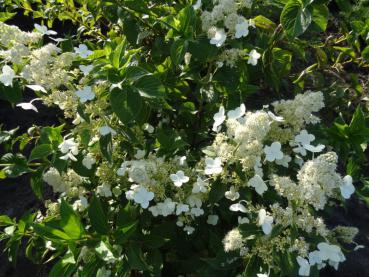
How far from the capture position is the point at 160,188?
1.15m

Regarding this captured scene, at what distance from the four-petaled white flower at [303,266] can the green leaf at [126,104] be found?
1.71 ft

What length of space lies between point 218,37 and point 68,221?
24.8 inches

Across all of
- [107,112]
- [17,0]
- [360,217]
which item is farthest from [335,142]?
[17,0]

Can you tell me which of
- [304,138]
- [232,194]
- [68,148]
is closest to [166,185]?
[232,194]

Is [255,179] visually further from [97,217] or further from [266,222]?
[97,217]

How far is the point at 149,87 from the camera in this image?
3.53 feet

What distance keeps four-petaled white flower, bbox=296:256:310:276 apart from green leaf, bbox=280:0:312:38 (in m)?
0.59

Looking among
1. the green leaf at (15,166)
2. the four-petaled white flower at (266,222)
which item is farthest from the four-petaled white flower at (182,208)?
the green leaf at (15,166)

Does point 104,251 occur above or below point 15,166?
above

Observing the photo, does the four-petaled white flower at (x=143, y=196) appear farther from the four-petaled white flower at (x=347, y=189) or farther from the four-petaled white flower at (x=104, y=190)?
the four-petaled white flower at (x=347, y=189)

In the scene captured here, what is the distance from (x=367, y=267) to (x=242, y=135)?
1.49m

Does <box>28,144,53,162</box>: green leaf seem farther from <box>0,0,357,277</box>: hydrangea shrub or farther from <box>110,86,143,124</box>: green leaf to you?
<box>110,86,143,124</box>: green leaf

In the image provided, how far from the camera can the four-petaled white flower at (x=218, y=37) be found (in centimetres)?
120

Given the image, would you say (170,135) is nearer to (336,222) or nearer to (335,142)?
(335,142)
